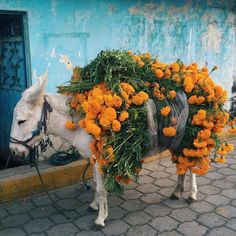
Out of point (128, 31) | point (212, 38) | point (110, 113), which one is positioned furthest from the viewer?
point (212, 38)

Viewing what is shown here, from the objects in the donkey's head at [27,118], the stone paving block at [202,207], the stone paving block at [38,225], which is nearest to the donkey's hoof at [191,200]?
the stone paving block at [202,207]

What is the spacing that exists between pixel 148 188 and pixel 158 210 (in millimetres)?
617

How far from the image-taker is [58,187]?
4.39 meters

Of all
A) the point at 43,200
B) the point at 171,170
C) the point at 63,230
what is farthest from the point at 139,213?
the point at 171,170

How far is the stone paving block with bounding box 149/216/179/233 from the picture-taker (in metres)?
3.36

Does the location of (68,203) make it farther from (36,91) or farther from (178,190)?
(36,91)

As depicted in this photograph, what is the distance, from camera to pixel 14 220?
3.60m

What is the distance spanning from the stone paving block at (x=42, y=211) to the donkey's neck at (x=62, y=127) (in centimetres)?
89

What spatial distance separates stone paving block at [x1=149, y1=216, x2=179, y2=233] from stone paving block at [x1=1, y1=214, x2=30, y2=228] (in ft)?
4.55

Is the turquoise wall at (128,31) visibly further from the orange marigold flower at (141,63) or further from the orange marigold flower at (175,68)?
the orange marigold flower at (175,68)

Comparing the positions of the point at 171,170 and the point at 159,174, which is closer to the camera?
the point at 159,174

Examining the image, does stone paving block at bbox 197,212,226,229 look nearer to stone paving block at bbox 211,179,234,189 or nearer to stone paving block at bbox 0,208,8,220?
stone paving block at bbox 211,179,234,189

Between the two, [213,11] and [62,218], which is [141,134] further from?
[213,11]

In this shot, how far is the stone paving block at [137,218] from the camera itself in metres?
3.49
